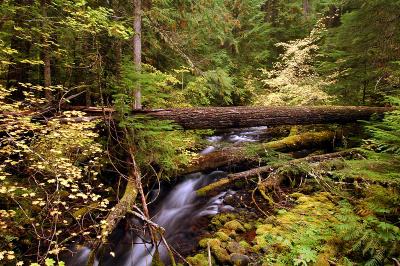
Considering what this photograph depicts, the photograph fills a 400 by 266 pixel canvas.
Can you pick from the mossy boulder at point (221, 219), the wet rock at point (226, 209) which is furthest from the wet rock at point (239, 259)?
the wet rock at point (226, 209)

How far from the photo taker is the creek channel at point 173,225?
5.76m

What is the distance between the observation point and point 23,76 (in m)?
8.48

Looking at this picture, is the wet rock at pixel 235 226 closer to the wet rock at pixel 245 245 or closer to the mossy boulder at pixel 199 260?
the wet rock at pixel 245 245

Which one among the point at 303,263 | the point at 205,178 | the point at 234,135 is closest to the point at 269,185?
the point at 205,178

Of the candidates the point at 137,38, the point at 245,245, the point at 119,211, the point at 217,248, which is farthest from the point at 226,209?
the point at 137,38

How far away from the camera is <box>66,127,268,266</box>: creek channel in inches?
227

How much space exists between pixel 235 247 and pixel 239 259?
0.37 metres

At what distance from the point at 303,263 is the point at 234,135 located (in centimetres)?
862

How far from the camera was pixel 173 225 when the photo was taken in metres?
6.90

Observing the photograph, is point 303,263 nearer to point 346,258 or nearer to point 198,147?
point 346,258

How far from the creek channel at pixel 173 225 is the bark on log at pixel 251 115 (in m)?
1.96

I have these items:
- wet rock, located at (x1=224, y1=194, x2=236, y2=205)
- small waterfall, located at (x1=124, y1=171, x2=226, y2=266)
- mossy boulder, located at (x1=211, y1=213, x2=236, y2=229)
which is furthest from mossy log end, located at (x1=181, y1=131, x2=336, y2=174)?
mossy boulder, located at (x1=211, y1=213, x2=236, y2=229)

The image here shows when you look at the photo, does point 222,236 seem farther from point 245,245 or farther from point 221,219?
point 221,219

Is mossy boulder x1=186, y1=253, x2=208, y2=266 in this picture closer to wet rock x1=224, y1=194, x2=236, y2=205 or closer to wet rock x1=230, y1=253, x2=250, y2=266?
wet rock x1=230, y1=253, x2=250, y2=266
